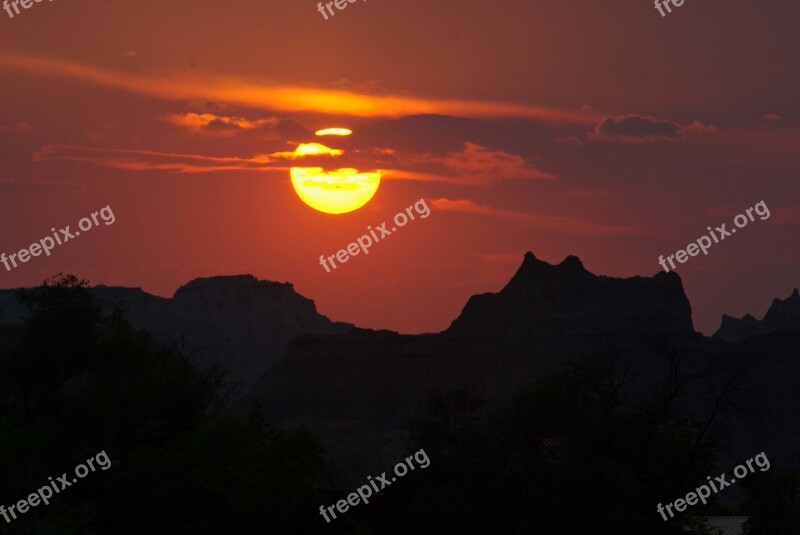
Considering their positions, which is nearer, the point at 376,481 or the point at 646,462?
the point at 646,462

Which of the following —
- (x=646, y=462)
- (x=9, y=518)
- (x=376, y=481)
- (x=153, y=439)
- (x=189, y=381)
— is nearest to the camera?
(x=9, y=518)

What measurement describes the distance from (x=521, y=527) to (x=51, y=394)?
1236 inches

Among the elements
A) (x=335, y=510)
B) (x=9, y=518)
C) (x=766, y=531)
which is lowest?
(x=766, y=531)

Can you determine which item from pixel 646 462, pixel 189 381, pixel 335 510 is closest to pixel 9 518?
pixel 335 510

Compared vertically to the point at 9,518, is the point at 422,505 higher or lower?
lower

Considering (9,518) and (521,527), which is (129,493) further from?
(521,527)

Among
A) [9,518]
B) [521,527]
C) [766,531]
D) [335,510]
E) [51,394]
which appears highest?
[51,394]

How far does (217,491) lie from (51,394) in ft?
56.4

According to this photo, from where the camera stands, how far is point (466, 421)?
6844cm

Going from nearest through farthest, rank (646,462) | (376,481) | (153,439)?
(646,462) < (376,481) < (153,439)

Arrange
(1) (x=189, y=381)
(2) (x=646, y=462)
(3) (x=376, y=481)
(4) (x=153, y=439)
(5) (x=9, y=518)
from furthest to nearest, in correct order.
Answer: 1. (1) (x=189, y=381)
2. (4) (x=153, y=439)
3. (3) (x=376, y=481)
4. (2) (x=646, y=462)
5. (5) (x=9, y=518)

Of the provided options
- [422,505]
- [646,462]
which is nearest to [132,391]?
[422,505]

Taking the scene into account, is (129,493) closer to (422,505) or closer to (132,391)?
(132,391)

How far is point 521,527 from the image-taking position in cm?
5481
